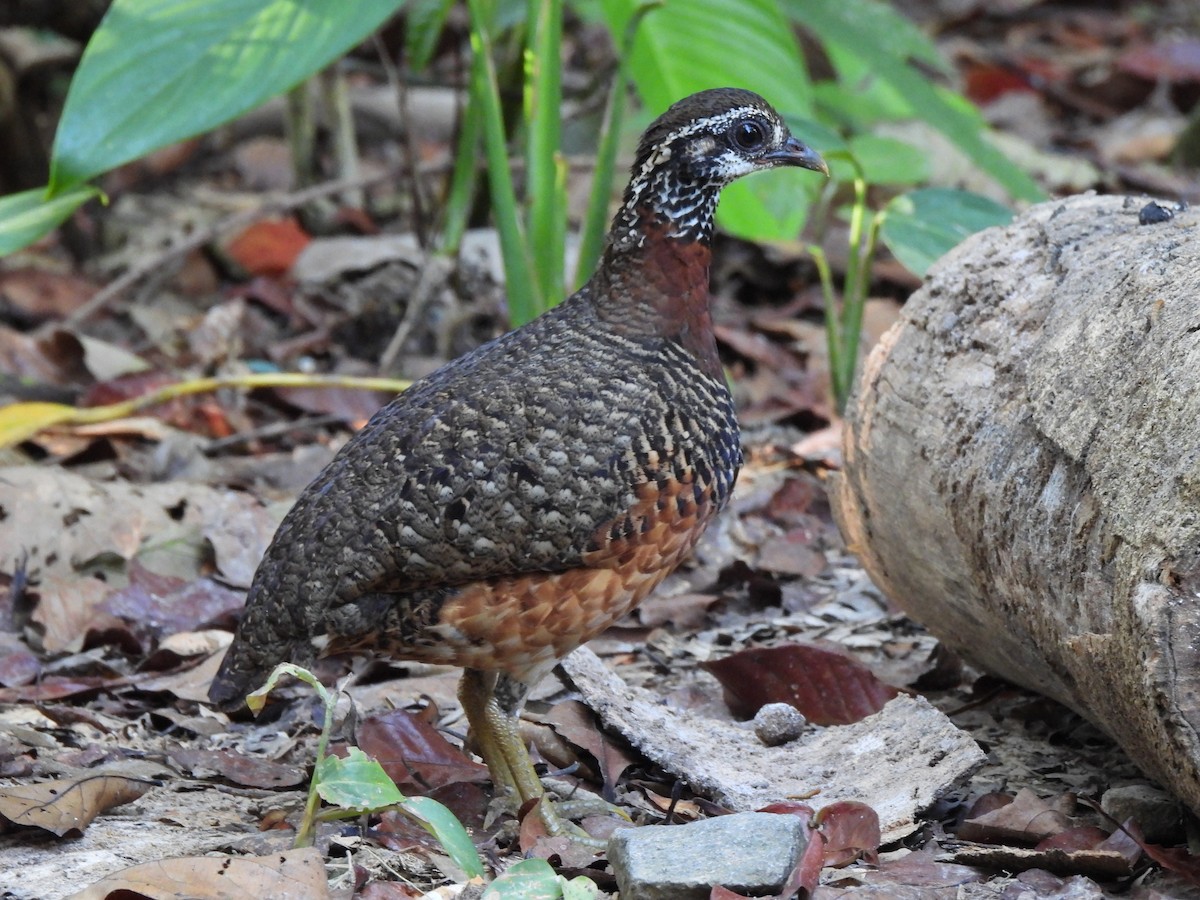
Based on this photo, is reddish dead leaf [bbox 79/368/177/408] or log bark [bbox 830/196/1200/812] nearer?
log bark [bbox 830/196/1200/812]

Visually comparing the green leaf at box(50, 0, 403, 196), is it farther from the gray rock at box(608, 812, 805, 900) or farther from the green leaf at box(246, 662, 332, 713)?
the gray rock at box(608, 812, 805, 900)

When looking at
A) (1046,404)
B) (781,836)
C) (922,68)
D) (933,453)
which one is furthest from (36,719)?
(922,68)

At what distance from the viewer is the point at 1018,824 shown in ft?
11.3

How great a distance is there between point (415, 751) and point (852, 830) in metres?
1.15

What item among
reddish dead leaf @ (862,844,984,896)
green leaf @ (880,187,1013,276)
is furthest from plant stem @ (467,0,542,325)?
reddish dead leaf @ (862,844,984,896)

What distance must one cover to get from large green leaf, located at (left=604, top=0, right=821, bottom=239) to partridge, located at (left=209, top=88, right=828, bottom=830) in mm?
2300

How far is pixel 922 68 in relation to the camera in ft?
36.9

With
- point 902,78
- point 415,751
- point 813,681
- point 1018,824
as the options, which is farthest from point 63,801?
point 902,78

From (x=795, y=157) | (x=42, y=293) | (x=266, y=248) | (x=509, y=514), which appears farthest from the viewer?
(x=266, y=248)

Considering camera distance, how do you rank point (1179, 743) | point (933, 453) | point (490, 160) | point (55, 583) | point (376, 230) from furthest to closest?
point (376, 230), point (490, 160), point (55, 583), point (933, 453), point (1179, 743)

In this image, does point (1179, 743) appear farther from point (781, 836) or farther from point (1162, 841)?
point (781, 836)

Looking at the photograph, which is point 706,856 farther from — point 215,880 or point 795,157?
point 795,157

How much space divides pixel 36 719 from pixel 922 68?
28.7 ft

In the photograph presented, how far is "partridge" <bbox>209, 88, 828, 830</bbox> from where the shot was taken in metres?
3.63
